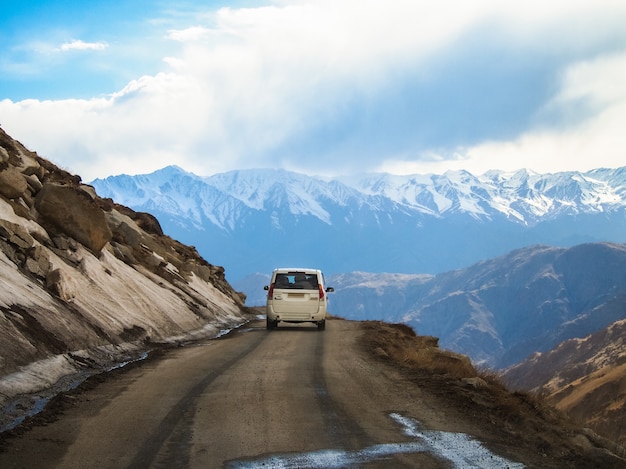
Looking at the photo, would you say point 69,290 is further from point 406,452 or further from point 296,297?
point 406,452

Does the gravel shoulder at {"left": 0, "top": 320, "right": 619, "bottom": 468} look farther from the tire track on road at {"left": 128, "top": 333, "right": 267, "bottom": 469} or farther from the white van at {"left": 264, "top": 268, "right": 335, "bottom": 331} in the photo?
the white van at {"left": 264, "top": 268, "right": 335, "bottom": 331}

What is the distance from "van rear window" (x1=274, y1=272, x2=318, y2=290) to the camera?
26.6 m

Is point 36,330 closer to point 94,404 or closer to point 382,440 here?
point 94,404

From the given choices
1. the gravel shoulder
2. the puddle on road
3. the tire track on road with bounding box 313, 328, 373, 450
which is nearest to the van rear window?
the gravel shoulder

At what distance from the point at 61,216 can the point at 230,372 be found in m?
11.2

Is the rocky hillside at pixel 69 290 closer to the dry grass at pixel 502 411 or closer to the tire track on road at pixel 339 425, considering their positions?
the tire track on road at pixel 339 425

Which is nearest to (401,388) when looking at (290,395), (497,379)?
(290,395)

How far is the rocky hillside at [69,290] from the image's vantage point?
516 inches

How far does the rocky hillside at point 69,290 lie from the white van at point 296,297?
2.87 meters

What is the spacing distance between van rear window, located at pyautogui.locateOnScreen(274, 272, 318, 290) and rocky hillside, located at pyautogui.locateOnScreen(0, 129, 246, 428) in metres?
3.41

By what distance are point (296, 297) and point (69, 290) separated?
33.9 ft

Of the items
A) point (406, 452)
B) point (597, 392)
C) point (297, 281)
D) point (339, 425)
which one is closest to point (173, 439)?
point (339, 425)

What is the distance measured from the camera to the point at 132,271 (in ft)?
88.3

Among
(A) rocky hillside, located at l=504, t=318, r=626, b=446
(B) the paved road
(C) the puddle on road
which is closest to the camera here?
(C) the puddle on road
